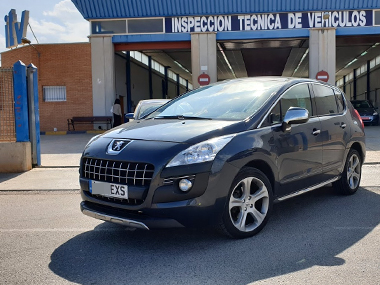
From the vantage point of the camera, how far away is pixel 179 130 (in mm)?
4082

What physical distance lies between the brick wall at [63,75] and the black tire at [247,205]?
19082 millimetres

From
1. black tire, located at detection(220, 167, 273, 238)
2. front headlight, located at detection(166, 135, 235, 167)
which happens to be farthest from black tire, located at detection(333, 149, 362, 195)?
front headlight, located at detection(166, 135, 235, 167)

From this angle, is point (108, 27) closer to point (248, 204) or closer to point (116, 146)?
point (116, 146)

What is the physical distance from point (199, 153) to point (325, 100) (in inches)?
104

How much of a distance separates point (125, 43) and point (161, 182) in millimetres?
19114

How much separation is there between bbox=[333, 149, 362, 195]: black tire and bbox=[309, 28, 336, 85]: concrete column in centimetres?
1578

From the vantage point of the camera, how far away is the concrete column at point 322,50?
68.2 feet

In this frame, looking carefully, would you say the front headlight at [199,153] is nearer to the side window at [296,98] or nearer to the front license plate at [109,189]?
the front license plate at [109,189]

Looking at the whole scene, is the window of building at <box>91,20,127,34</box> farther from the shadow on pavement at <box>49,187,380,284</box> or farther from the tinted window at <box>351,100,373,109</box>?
the shadow on pavement at <box>49,187,380,284</box>

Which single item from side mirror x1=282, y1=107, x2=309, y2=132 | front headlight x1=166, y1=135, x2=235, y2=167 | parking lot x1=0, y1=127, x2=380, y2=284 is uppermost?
side mirror x1=282, y1=107, x2=309, y2=132

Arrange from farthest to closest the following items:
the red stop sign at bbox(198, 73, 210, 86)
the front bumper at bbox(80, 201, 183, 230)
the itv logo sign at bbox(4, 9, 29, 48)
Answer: the itv logo sign at bbox(4, 9, 29, 48) < the red stop sign at bbox(198, 73, 210, 86) < the front bumper at bbox(80, 201, 183, 230)

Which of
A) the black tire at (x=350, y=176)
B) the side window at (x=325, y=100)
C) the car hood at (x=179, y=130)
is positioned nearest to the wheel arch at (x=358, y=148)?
the black tire at (x=350, y=176)

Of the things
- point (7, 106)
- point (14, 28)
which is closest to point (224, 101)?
point (7, 106)

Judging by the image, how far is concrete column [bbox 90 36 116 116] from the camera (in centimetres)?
2134
